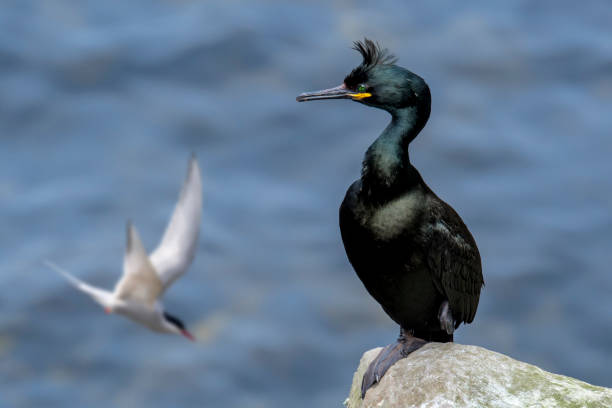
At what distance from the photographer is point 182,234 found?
14703 mm

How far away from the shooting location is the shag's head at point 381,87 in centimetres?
840

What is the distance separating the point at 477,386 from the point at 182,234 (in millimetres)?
6779

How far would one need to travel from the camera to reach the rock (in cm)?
849

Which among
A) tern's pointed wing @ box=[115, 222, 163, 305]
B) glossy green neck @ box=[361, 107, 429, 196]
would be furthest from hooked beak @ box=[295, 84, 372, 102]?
tern's pointed wing @ box=[115, 222, 163, 305]

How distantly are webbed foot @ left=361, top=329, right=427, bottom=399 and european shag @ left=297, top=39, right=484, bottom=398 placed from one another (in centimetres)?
1

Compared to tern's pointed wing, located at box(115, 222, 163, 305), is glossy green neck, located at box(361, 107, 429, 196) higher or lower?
lower

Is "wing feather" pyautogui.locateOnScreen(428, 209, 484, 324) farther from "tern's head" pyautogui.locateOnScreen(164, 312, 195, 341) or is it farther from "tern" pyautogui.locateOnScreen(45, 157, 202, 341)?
"tern's head" pyautogui.locateOnScreen(164, 312, 195, 341)

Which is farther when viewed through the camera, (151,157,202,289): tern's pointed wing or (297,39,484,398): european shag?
(151,157,202,289): tern's pointed wing

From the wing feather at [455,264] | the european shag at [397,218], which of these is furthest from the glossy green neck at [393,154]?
the wing feather at [455,264]

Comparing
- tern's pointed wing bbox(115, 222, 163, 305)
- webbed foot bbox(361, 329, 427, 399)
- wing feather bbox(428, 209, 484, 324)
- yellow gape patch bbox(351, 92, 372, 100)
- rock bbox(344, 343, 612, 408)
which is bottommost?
rock bbox(344, 343, 612, 408)

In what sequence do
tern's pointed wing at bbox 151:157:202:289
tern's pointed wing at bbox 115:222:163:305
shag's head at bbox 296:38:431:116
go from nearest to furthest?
shag's head at bbox 296:38:431:116 < tern's pointed wing at bbox 151:157:202:289 < tern's pointed wing at bbox 115:222:163:305

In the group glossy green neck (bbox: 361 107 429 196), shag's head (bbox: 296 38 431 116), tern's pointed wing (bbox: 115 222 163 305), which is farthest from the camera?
tern's pointed wing (bbox: 115 222 163 305)

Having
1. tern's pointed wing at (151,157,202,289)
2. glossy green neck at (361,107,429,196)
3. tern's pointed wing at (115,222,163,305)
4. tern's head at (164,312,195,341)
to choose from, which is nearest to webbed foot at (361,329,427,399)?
glossy green neck at (361,107,429,196)

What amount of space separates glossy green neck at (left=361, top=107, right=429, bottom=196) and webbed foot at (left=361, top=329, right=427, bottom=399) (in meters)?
1.40
